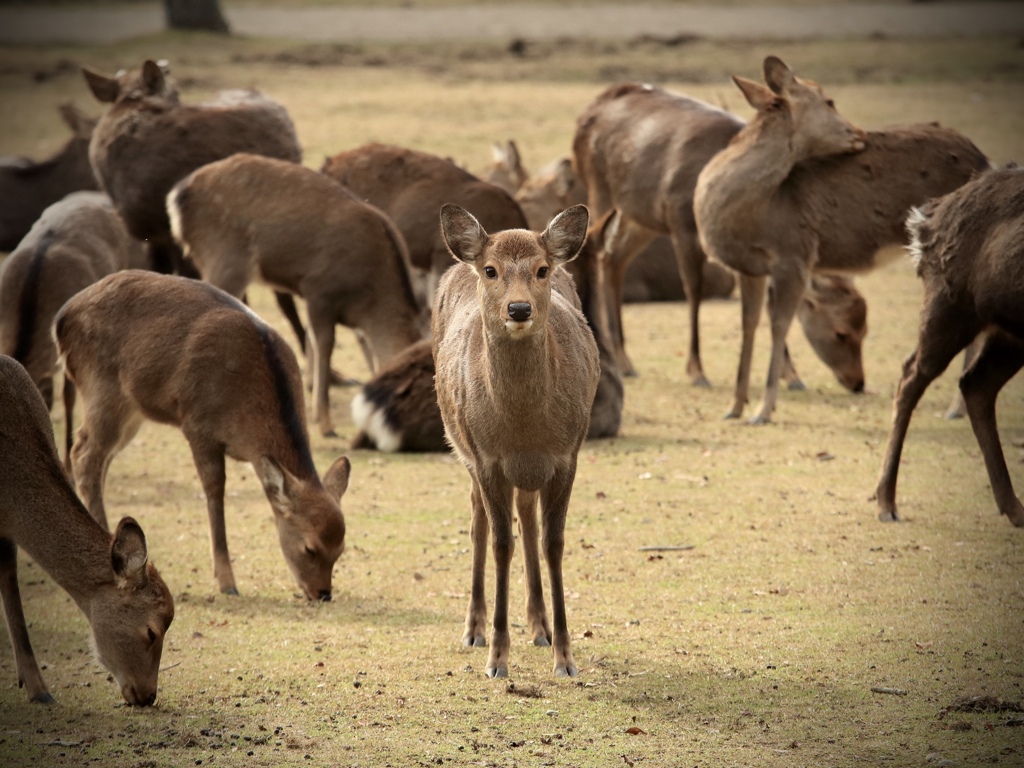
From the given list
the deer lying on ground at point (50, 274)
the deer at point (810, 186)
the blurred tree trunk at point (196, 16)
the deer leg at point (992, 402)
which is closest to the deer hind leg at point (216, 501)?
the deer lying on ground at point (50, 274)

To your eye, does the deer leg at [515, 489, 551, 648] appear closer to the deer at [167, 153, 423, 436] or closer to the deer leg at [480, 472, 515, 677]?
the deer leg at [480, 472, 515, 677]

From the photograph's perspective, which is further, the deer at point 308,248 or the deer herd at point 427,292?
the deer at point 308,248

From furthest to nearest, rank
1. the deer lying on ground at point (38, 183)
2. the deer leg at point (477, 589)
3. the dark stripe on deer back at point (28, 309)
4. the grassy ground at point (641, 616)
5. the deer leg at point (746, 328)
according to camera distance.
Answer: the deer lying on ground at point (38, 183), the deer leg at point (746, 328), the dark stripe on deer back at point (28, 309), the deer leg at point (477, 589), the grassy ground at point (641, 616)

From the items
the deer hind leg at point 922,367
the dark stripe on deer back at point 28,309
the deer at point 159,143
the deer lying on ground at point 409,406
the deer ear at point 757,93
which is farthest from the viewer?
the deer at point 159,143

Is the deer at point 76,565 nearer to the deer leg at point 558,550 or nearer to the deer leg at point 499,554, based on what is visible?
the deer leg at point 499,554

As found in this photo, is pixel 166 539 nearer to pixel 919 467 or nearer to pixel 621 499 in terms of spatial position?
pixel 621 499

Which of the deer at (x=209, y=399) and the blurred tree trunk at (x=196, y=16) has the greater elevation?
the deer at (x=209, y=399)

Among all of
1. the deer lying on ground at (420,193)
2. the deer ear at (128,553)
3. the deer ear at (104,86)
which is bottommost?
the deer lying on ground at (420,193)

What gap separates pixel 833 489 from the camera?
909cm

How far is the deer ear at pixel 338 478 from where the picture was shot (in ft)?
24.6

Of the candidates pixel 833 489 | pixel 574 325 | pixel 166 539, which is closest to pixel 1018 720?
pixel 574 325

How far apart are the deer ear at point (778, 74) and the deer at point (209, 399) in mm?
4593

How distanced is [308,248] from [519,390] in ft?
16.0

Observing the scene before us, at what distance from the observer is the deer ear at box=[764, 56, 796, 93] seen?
10.5 m
